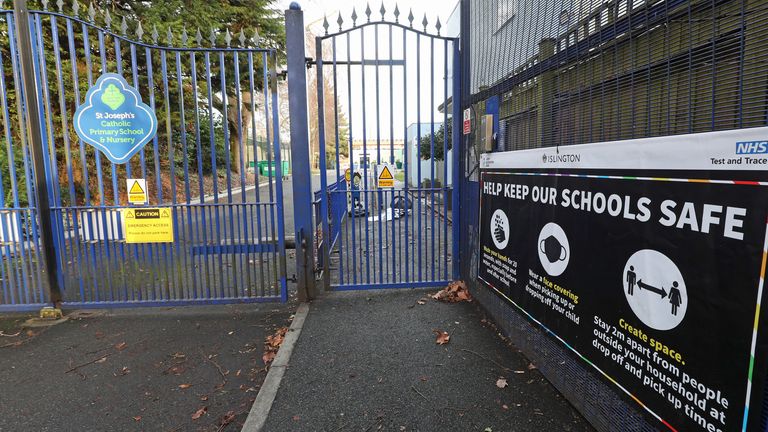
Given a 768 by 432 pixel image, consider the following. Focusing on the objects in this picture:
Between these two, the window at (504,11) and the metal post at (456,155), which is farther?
the metal post at (456,155)

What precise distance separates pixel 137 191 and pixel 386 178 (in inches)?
117

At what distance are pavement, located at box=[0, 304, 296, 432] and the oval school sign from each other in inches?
77.2

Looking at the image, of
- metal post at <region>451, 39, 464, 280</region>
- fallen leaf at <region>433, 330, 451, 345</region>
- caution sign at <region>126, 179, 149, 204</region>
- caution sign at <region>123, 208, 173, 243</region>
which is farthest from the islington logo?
caution sign at <region>126, 179, 149, 204</region>

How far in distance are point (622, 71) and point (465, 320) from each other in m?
2.93

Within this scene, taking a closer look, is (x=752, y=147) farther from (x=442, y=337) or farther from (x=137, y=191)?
(x=137, y=191)

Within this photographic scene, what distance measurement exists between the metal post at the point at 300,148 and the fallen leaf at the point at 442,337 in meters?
1.78

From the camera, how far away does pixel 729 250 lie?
176cm

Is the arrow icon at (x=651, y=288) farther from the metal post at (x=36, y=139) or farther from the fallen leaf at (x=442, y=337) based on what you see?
the metal post at (x=36, y=139)

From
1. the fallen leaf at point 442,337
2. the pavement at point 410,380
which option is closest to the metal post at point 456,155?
the pavement at point 410,380

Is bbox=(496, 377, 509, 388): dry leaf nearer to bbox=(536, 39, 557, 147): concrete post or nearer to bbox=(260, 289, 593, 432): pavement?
bbox=(260, 289, 593, 432): pavement

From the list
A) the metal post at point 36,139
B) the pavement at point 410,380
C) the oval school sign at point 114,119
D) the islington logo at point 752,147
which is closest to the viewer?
the islington logo at point 752,147

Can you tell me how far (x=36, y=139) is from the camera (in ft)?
15.3

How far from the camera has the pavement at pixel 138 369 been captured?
3006mm

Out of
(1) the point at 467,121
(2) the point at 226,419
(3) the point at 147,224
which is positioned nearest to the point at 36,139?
(3) the point at 147,224
